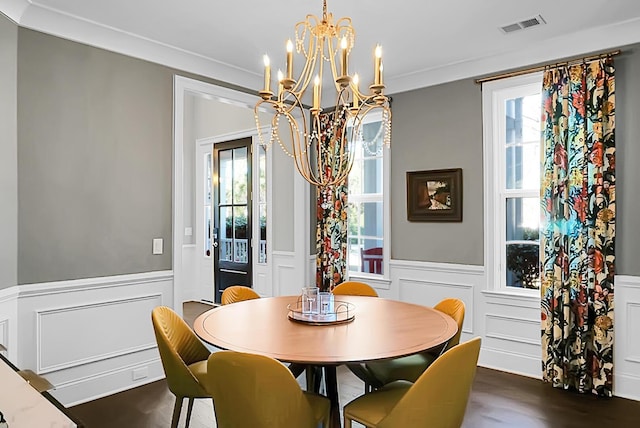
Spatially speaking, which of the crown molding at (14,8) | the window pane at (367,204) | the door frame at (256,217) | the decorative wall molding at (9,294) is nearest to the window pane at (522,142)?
the window pane at (367,204)

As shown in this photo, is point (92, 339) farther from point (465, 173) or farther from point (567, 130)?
point (567, 130)

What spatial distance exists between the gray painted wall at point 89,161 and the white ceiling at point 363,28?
0.16 meters

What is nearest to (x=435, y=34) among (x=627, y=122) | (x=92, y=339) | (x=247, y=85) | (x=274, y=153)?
(x=627, y=122)

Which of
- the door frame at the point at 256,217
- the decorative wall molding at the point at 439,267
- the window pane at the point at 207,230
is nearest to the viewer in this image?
the decorative wall molding at the point at 439,267

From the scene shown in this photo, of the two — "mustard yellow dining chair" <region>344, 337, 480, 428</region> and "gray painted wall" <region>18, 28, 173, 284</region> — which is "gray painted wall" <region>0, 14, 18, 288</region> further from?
"mustard yellow dining chair" <region>344, 337, 480, 428</region>

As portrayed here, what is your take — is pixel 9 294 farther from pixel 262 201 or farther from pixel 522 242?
pixel 522 242

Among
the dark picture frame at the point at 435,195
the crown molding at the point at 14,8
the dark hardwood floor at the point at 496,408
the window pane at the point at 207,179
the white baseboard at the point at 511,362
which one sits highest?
the crown molding at the point at 14,8

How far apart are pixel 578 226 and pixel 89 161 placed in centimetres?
355

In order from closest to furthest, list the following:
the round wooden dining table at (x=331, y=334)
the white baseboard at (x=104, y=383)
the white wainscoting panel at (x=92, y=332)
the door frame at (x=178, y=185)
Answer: the round wooden dining table at (x=331, y=334), the white wainscoting panel at (x=92, y=332), the white baseboard at (x=104, y=383), the door frame at (x=178, y=185)

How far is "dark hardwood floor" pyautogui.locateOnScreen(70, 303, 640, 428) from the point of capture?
290cm

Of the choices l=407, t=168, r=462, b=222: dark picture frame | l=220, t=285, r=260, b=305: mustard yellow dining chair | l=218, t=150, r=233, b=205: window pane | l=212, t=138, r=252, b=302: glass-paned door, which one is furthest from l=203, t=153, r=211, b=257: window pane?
l=220, t=285, r=260, b=305: mustard yellow dining chair

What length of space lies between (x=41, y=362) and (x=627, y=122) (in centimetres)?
433

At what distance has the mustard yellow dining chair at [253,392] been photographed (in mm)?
1760

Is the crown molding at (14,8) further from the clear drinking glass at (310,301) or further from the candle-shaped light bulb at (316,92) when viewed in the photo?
the clear drinking glass at (310,301)
